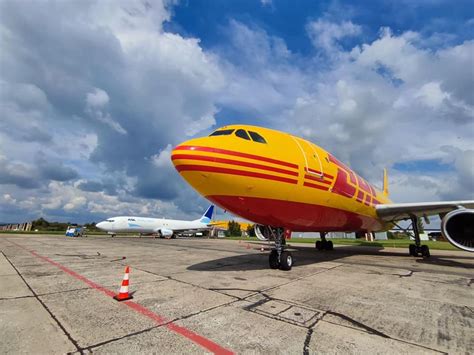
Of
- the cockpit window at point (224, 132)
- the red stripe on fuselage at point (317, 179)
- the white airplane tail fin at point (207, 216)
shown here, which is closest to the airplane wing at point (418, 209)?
the red stripe on fuselage at point (317, 179)

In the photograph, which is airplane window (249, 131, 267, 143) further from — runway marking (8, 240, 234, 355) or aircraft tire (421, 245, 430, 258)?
aircraft tire (421, 245, 430, 258)

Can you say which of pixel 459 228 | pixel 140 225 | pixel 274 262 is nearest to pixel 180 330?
pixel 274 262

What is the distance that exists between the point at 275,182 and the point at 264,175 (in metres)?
0.46

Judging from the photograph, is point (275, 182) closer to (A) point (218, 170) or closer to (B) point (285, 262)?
(A) point (218, 170)

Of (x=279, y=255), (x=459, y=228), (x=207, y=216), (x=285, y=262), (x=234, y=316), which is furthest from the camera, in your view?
(x=207, y=216)

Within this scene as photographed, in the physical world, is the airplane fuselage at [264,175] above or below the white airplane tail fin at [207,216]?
below

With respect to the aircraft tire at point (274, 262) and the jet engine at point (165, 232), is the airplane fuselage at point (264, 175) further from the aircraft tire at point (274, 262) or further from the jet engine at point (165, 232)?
the jet engine at point (165, 232)

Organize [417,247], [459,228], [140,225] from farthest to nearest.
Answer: [140,225]
[417,247]
[459,228]

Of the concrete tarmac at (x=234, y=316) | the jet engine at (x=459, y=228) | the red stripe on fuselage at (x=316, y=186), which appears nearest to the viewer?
the concrete tarmac at (x=234, y=316)

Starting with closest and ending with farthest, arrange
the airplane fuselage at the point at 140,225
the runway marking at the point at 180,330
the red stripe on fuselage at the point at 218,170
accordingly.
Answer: the runway marking at the point at 180,330 < the red stripe on fuselage at the point at 218,170 < the airplane fuselage at the point at 140,225

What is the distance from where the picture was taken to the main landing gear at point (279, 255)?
827 cm

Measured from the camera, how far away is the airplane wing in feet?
35.7

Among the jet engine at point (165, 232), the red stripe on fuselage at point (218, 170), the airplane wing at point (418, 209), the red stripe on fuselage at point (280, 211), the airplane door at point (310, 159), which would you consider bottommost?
the jet engine at point (165, 232)

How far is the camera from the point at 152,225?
47.3 m
